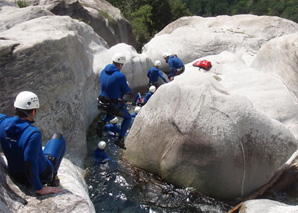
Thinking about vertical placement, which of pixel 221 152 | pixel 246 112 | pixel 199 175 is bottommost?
pixel 199 175

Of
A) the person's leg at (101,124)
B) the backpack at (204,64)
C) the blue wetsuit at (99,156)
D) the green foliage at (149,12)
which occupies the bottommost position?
the green foliage at (149,12)

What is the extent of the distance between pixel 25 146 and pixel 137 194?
3350 mm

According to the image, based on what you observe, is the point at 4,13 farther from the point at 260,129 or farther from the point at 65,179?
the point at 260,129

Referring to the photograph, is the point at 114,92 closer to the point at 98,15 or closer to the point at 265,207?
the point at 265,207

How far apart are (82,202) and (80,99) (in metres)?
3.90

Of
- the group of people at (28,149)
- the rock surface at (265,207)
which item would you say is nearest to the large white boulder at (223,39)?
the rock surface at (265,207)

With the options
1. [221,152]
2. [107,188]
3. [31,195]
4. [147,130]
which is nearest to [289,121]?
[221,152]

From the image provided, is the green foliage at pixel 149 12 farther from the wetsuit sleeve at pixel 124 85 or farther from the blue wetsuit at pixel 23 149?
the blue wetsuit at pixel 23 149

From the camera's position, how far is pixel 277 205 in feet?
18.8

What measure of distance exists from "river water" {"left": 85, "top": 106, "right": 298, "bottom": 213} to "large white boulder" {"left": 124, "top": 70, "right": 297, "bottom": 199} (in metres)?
0.21

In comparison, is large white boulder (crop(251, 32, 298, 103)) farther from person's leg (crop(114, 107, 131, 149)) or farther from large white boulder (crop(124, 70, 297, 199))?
person's leg (crop(114, 107, 131, 149))

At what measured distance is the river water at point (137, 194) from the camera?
21.5 ft

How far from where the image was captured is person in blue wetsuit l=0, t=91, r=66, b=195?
4.09m

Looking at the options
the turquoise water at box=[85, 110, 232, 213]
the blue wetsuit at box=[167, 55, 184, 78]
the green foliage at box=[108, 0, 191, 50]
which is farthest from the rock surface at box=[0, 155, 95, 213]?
the green foliage at box=[108, 0, 191, 50]
